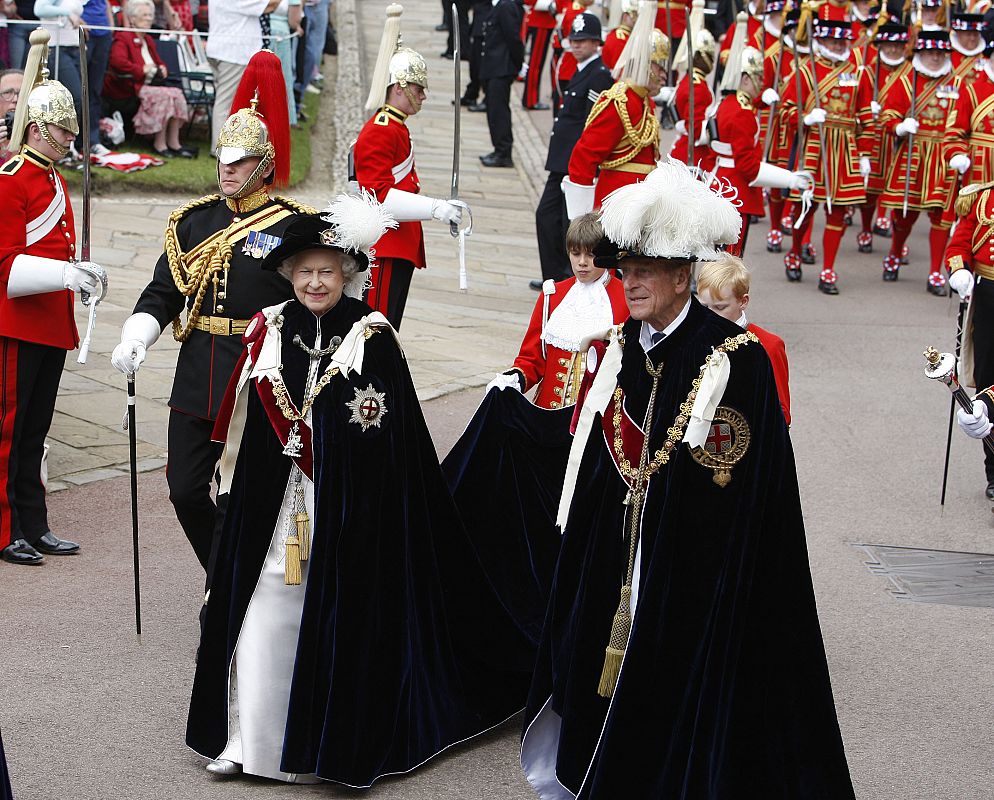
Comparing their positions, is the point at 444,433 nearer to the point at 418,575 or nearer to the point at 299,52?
the point at 418,575

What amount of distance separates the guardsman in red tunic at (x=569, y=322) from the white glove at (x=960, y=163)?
22.2 ft

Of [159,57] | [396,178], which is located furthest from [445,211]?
[159,57]

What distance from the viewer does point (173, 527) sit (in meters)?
7.22

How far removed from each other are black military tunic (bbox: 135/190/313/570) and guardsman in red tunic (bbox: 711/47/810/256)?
5657mm

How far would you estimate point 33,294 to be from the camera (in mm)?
6535

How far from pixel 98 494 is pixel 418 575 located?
3030mm

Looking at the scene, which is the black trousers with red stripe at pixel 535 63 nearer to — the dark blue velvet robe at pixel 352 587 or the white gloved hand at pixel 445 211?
the white gloved hand at pixel 445 211

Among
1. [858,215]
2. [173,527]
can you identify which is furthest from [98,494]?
[858,215]

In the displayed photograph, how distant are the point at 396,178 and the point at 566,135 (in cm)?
354

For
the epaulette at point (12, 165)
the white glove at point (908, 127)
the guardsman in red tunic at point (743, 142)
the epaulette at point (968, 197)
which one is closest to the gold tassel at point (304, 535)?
A: the epaulette at point (12, 165)

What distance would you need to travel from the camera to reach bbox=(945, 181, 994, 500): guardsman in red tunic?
809cm

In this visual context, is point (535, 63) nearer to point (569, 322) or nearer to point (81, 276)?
point (81, 276)

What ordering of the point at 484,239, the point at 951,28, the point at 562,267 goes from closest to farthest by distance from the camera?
the point at 562,267 → the point at 951,28 → the point at 484,239

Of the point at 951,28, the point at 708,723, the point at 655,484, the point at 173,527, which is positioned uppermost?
the point at 951,28
